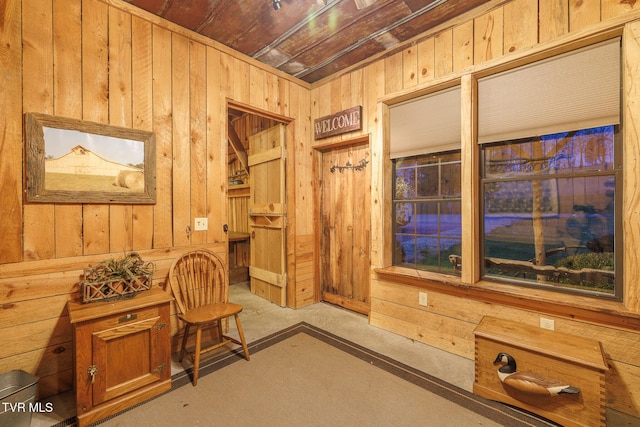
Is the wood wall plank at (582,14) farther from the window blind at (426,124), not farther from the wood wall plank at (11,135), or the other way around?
the wood wall plank at (11,135)

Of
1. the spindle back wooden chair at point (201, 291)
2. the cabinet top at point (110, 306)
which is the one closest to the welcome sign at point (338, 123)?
the spindle back wooden chair at point (201, 291)

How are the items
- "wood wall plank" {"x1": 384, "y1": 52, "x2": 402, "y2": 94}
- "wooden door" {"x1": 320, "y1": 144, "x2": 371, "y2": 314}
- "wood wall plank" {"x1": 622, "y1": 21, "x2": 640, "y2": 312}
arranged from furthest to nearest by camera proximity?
"wooden door" {"x1": 320, "y1": 144, "x2": 371, "y2": 314} → "wood wall plank" {"x1": 384, "y1": 52, "x2": 402, "y2": 94} → "wood wall plank" {"x1": 622, "y1": 21, "x2": 640, "y2": 312}

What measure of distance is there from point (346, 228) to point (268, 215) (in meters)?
1.02

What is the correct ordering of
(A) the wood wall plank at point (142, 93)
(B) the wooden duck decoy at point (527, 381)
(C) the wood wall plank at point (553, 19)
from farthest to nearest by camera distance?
(A) the wood wall plank at point (142, 93), (C) the wood wall plank at point (553, 19), (B) the wooden duck decoy at point (527, 381)

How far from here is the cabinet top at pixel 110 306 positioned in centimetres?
155

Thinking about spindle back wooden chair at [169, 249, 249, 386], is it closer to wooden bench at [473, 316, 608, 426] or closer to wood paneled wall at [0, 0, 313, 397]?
wood paneled wall at [0, 0, 313, 397]

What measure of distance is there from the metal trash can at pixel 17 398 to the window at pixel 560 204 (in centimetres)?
309

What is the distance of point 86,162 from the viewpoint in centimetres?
190

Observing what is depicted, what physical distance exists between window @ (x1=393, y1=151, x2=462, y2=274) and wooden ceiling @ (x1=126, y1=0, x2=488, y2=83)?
1146 mm

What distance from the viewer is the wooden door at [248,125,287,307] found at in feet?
10.9

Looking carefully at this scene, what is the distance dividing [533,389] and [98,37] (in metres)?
3.66

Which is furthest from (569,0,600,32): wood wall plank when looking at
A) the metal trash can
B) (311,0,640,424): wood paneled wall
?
the metal trash can

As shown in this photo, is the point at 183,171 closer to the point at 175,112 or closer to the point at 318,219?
the point at 175,112

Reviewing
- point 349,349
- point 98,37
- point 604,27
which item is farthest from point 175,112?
point 604,27
